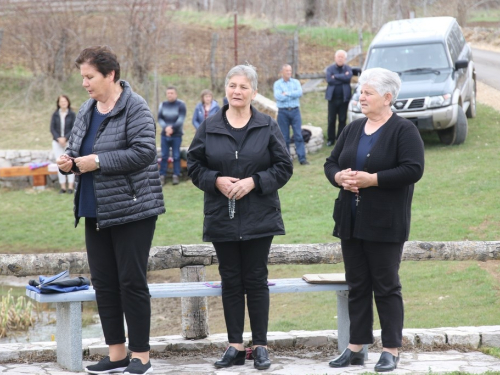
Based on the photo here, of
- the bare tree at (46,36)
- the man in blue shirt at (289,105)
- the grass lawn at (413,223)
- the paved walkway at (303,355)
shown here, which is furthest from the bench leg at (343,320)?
the bare tree at (46,36)

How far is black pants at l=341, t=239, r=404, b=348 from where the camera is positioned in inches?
198

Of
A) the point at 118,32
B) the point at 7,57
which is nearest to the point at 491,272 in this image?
the point at 118,32

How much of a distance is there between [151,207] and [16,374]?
1.36m

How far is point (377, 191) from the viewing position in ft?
16.5

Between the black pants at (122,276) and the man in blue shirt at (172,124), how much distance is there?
9.78 meters

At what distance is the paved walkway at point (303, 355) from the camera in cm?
507

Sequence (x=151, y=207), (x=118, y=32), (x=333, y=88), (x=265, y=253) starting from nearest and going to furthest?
(x=151, y=207) → (x=265, y=253) → (x=333, y=88) → (x=118, y=32)

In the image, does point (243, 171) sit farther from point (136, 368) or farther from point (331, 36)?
point (331, 36)

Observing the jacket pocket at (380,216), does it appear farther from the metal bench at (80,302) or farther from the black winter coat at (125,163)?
the black winter coat at (125,163)

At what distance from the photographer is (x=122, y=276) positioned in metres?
4.91

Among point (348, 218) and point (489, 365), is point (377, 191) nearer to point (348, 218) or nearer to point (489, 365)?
point (348, 218)

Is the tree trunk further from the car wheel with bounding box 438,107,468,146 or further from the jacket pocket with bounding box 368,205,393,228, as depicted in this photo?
the car wheel with bounding box 438,107,468,146

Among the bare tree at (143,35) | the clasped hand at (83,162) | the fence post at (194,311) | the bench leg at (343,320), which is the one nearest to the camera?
the clasped hand at (83,162)

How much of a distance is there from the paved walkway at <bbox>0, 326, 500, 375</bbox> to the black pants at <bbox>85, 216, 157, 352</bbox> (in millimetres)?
356
